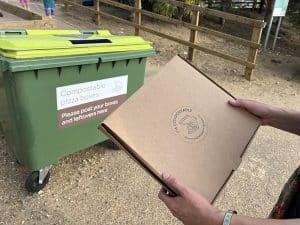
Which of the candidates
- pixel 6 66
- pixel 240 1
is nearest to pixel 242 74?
pixel 6 66

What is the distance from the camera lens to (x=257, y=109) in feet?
5.51

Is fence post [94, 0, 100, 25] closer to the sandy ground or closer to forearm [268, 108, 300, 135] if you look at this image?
the sandy ground

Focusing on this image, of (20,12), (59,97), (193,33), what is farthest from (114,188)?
(193,33)

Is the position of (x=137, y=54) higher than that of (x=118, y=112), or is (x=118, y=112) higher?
(x=118, y=112)

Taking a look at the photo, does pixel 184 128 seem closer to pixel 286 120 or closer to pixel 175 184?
pixel 175 184

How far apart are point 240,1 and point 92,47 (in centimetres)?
1387

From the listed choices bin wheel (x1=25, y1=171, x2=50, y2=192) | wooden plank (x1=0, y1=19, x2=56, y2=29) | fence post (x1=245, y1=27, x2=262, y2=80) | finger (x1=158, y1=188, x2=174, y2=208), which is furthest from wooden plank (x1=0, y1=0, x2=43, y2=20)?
finger (x1=158, y1=188, x2=174, y2=208)

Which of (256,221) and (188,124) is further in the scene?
(188,124)

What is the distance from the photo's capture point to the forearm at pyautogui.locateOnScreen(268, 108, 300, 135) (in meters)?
1.68

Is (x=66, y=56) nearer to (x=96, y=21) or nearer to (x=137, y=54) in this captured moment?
(x=137, y=54)

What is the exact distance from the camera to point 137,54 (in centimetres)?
336

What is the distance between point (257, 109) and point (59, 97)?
5.59ft

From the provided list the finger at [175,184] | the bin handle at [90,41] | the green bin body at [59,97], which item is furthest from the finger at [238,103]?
the bin handle at [90,41]

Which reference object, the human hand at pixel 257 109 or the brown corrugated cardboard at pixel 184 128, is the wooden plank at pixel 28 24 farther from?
the human hand at pixel 257 109
